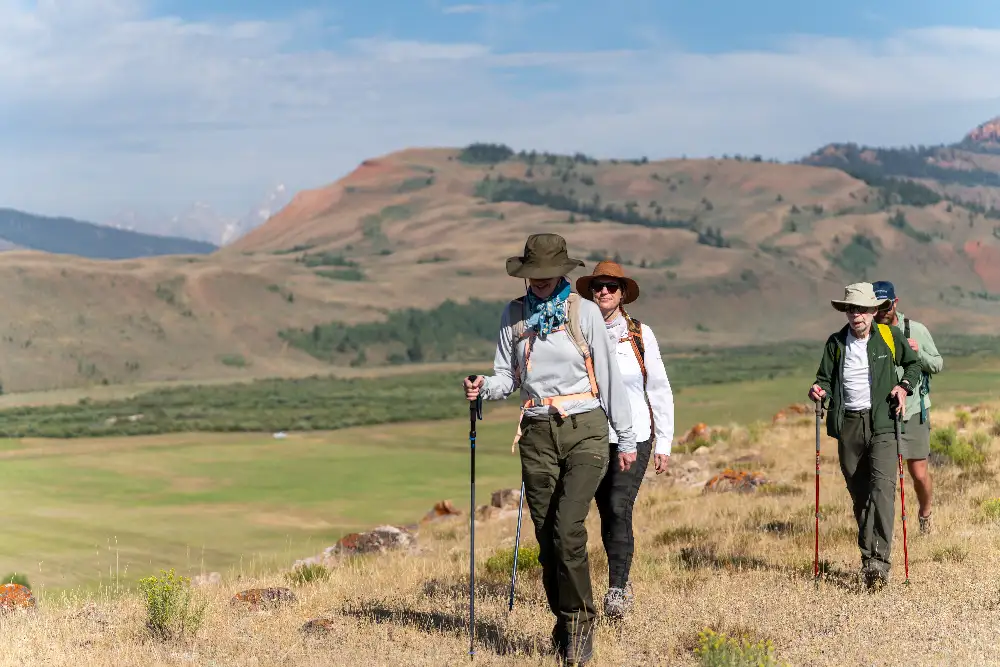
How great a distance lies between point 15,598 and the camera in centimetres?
1027

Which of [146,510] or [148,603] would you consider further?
[146,510]

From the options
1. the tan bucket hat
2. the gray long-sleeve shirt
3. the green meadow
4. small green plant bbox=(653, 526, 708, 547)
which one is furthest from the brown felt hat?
the green meadow

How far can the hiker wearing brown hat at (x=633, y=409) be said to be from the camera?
7.97m

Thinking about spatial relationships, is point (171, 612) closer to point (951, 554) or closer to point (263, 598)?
point (263, 598)

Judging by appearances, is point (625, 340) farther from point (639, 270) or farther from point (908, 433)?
point (639, 270)

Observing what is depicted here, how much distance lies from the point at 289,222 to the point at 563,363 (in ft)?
645

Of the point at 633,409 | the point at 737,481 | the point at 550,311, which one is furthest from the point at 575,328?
the point at 737,481

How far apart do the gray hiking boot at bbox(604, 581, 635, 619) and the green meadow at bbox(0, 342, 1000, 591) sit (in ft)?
18.2

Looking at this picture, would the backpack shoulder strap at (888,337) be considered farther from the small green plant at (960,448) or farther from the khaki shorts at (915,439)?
the small green plant at (960,448)

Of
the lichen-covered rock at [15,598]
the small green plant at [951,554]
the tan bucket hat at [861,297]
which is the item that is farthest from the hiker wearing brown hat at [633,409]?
the lichen-covered rock at [15,598]

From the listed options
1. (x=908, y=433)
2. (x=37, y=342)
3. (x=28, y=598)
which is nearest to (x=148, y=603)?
(x=28, y=598)

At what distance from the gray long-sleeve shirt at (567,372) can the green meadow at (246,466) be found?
597 cm

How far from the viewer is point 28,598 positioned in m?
10.3

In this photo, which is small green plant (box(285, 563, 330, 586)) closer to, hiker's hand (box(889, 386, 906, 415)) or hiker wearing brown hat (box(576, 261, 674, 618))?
hiker wearing brown hat (box(576, 261, 674, 618))
